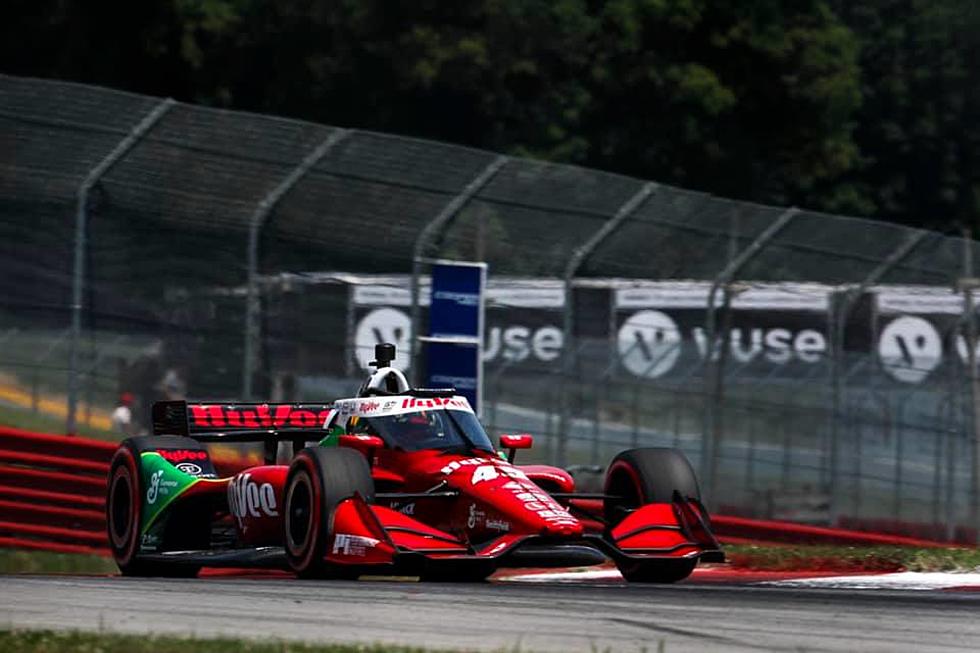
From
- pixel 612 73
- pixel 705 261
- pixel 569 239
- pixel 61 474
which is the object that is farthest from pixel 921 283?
pixel 612 73

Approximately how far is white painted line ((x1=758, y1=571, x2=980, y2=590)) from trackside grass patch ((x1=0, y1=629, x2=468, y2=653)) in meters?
4.02

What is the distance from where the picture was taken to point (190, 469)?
1146 centimetres

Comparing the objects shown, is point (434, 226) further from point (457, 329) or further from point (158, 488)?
point (158, 488)

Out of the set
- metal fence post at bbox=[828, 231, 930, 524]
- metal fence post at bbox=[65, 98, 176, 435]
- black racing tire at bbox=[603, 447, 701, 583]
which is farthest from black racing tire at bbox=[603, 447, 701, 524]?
metal fence post at bbox=[65, 98, 176, 435]

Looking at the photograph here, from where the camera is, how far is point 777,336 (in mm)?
15031

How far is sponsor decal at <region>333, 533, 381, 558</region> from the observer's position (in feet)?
31.4

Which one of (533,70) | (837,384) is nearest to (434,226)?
(837,384)

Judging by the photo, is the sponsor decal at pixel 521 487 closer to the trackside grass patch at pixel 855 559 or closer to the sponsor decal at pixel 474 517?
the sponsor decal at pixel 474 517

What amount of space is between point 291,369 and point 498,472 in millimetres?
5000

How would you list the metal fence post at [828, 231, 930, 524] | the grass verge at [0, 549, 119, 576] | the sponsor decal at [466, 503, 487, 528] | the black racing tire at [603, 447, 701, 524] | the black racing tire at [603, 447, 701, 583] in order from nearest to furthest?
the sponsor decal at [466, 503, 487, 528] → the black racing tire at [603, 447, 701, 583] → the black racing tire at [603, 447, 701, 524] → the grass verge at [0, 549, 119, 576] → the metal fence post at [828, 231, 930, 524]

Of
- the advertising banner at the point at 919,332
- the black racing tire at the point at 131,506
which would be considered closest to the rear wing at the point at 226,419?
the black racing tire at the point at 131,506

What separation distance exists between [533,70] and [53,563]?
26968 mm

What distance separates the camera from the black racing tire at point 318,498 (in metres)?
9.75

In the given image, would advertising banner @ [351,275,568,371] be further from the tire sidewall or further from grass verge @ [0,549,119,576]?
the tire sidewall
